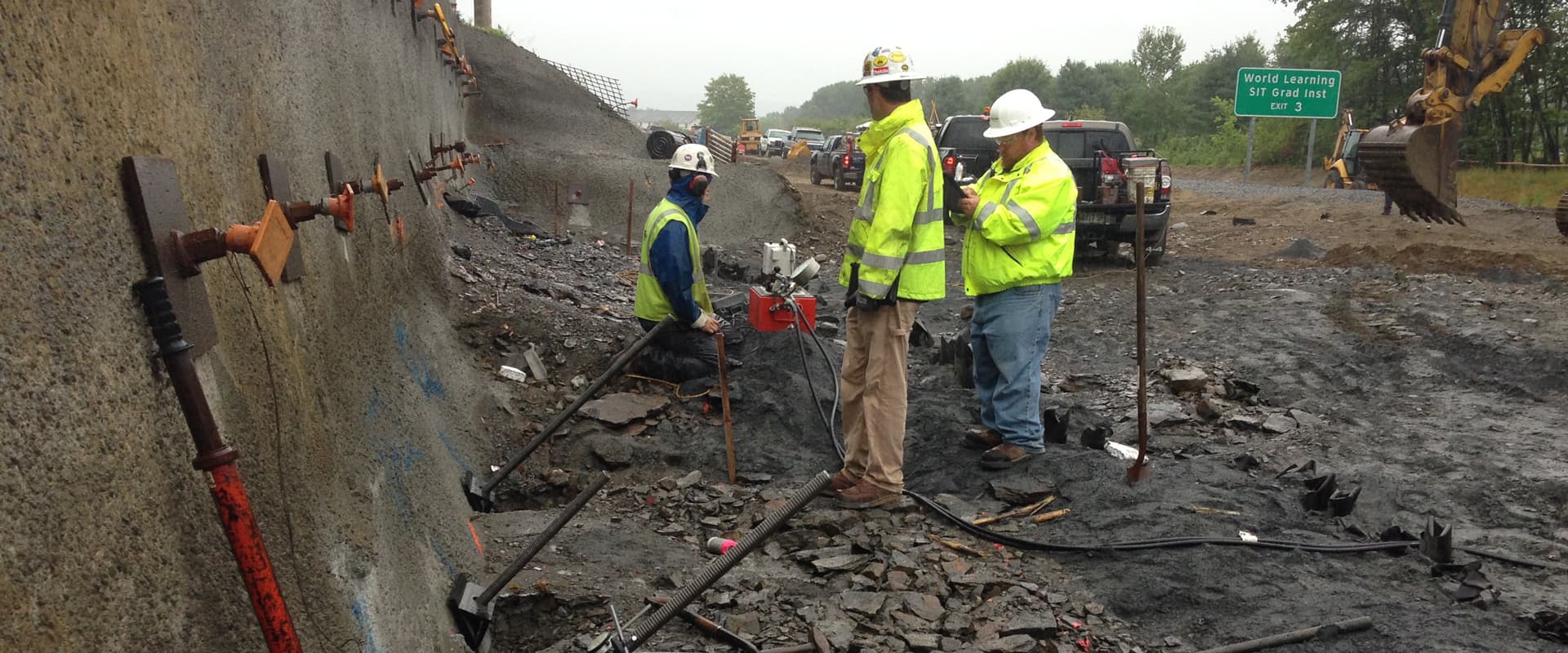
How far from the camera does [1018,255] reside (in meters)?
4.95

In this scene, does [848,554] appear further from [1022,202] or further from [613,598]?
[1022,202]

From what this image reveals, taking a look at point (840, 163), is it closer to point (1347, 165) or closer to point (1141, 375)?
point (1347, 165)

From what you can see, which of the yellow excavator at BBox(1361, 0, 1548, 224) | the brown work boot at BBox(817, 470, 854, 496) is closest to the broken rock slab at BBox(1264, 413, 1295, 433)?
the brown work boot at BBox(817, 470, 854, 496)

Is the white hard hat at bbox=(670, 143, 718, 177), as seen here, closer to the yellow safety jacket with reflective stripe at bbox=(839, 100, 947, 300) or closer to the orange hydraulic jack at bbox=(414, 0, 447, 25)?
the yellow safety jacket with reflective stripe at bbox=(839, 100, 947, 300)

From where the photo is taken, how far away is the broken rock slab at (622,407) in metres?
5.83

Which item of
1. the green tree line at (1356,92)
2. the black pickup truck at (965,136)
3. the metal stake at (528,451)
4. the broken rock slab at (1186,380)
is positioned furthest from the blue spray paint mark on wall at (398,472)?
the green tree line at (1356,92)

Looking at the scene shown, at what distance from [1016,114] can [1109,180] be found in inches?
270

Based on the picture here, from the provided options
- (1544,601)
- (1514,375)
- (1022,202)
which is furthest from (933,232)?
(1514,375)

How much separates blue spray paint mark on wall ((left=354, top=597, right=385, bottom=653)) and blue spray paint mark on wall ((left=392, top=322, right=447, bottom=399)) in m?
2.08

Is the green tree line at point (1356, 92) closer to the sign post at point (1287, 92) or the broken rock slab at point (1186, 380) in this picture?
the sign post at point (1287, 92)

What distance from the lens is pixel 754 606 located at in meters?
3.67

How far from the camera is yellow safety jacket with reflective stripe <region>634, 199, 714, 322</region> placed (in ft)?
19.1

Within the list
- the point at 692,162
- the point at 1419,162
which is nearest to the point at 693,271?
the point at 692,162

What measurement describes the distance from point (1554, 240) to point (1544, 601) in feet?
41.9
